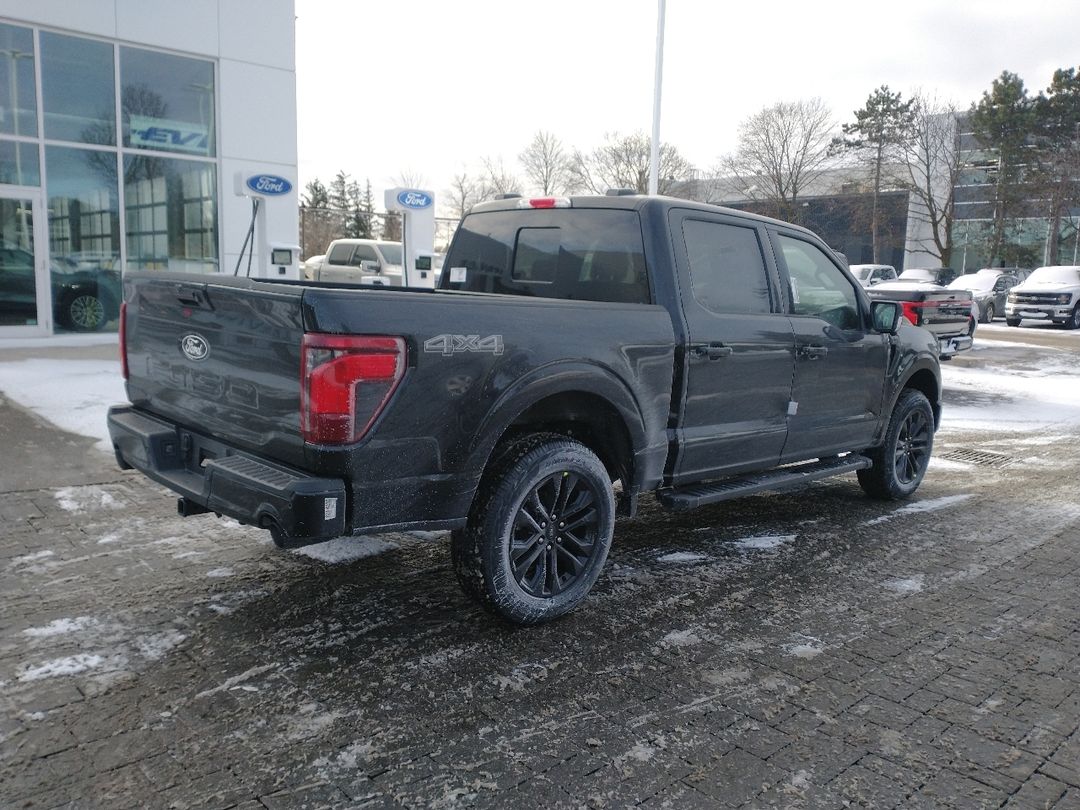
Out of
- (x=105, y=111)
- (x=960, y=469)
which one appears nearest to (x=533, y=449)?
(x=960, y=469)

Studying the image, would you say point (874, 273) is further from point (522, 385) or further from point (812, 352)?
point (522, 385)

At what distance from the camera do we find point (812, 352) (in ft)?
17.7

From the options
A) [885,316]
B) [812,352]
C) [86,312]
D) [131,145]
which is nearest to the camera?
[812,352]

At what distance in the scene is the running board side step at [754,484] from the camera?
475 cm

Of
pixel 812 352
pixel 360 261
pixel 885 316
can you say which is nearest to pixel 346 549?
pixel 812 352

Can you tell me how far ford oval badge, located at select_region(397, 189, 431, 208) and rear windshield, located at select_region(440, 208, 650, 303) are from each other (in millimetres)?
9853

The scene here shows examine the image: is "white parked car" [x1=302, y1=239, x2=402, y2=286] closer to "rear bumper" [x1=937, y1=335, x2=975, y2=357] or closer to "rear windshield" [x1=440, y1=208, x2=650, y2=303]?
"rear bumper" [x1=937, y1=335, x2=975, y2=357]

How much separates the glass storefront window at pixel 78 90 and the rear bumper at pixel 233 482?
38.9ft

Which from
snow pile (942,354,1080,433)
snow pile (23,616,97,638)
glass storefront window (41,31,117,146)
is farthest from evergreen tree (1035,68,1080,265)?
snow pile (23,616,97,638)

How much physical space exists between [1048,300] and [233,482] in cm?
2860

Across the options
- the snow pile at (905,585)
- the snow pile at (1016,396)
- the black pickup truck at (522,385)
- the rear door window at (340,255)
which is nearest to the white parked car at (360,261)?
the rear door window at (340,255)

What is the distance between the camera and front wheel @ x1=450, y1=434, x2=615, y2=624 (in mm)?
3826

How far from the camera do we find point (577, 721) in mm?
3225

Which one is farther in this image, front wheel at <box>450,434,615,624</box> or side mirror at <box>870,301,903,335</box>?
side mirror at <box>870,301,903,335</box>
